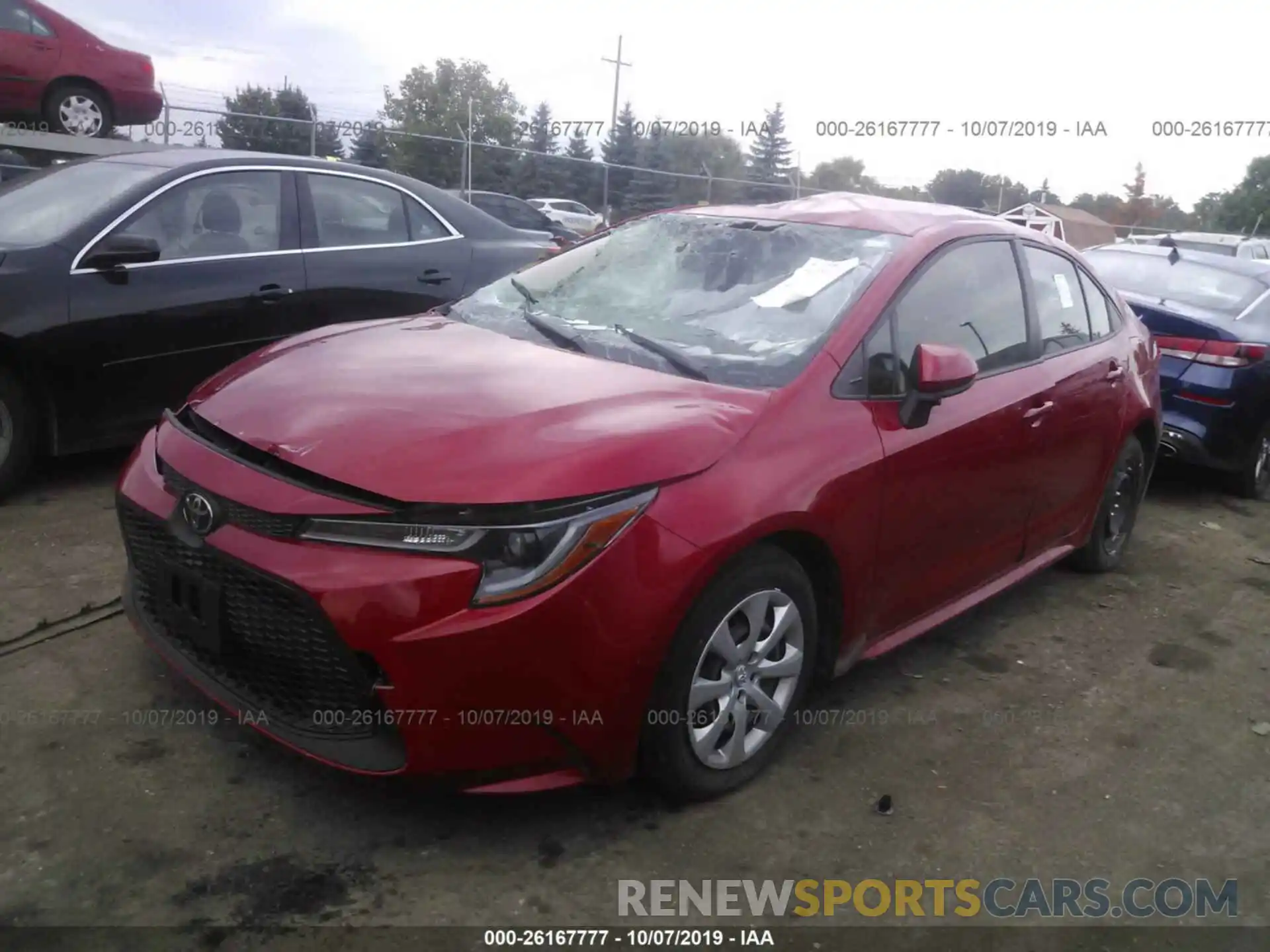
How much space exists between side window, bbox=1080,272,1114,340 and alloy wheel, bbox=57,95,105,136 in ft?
32.7

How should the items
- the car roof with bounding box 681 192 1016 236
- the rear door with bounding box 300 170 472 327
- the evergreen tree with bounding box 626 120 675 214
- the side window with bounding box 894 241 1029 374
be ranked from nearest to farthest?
the side window with bounding box 894 241 1029 374
the car roof with bounding box 681 192 1016 236
the rear door with bounding box 300 170 472 327
the evergreen tree with bounding box 626 120 675 214

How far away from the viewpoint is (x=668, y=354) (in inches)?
129

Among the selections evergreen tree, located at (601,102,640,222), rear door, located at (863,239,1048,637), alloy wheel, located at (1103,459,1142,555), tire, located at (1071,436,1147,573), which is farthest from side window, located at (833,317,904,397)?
evergreen tree, located at (601,102,640,222)

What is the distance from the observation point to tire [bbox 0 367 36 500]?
4578mm

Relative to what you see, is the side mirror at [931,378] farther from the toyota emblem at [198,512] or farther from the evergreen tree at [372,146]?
the evergreen tree at [372,146]

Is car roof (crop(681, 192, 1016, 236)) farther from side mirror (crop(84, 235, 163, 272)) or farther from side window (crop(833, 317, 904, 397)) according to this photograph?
side mirror (crop(84, 235, 163, 272))

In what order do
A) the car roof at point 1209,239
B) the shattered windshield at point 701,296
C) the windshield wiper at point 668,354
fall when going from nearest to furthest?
1. the windshield wiper at point 668,354
2. the shattered windshield at point 701,296
3. the car roof at point 1209,239

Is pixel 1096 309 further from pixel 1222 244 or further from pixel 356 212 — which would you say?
pixel 1222 244

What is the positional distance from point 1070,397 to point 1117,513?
1.13 m

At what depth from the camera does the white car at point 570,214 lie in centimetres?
1889

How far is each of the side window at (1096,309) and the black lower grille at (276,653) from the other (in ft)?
11.2

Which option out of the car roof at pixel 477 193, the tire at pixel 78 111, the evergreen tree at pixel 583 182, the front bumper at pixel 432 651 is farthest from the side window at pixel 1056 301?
the evergreen tree at pixel 583 182

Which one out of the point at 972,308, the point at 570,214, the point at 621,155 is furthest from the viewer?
the point at 621,155

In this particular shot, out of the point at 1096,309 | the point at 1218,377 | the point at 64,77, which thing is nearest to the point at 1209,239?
the point at 1218,377
